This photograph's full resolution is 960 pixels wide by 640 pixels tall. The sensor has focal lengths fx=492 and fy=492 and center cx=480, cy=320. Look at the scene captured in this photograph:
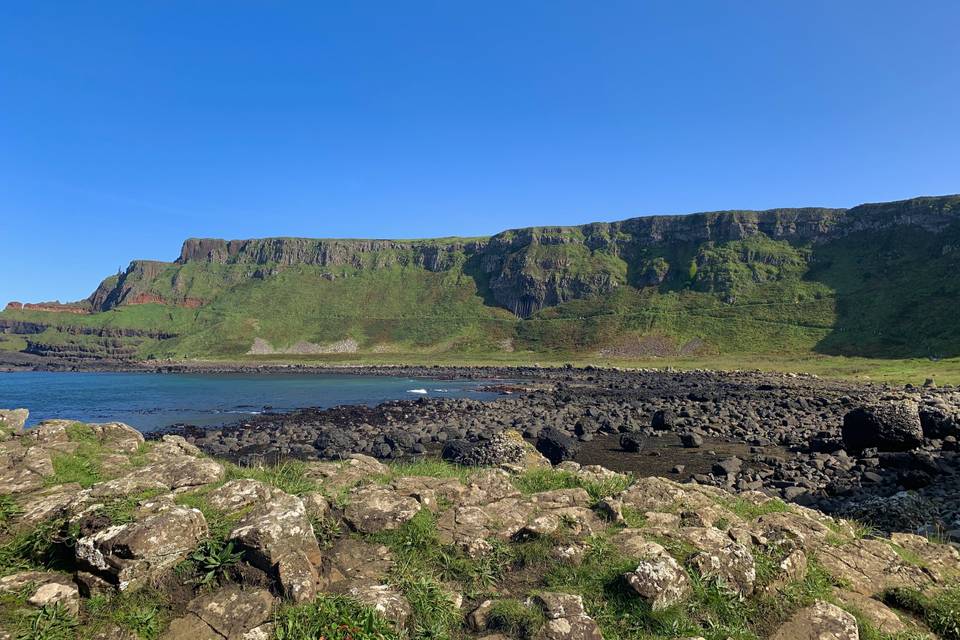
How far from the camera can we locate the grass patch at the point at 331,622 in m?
5.15

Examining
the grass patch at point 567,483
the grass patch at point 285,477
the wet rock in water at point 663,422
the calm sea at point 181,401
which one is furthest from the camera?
the calm sea at point 181,401

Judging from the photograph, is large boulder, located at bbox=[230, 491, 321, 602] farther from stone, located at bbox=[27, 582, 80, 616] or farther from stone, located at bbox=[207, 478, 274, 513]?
stone, located at bbox=[27, 582, 80, 616]

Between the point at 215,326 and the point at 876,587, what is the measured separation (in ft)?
720

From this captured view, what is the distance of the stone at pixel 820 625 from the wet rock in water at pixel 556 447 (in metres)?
17.0

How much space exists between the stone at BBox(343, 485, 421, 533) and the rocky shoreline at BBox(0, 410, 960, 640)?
29 mm

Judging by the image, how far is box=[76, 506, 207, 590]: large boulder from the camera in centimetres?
561

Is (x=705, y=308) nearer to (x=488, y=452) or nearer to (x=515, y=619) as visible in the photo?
(x=488, y=452)

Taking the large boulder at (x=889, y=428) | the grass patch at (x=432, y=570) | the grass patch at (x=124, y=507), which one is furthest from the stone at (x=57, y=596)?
the large boulder at (x=889, y=428)

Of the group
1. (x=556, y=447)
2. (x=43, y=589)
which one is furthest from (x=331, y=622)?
(x=556, y=447)

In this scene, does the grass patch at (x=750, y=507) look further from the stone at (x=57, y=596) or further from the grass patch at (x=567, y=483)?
the stone at (x=57, y=596)

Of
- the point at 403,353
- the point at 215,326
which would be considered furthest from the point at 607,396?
the point at 215,326

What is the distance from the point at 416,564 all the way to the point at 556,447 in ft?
58.5

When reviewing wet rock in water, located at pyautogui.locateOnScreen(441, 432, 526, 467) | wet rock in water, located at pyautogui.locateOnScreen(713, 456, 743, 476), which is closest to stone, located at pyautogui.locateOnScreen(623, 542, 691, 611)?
wet rock in water, located at pyautogui.locateOnScreen(441, 432, 526, 467)

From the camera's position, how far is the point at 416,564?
6699 millimetres
